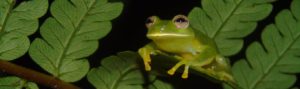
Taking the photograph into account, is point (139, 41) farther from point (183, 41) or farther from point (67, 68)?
point (67, 68)

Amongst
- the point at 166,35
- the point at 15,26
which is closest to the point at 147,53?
the point at 166,35

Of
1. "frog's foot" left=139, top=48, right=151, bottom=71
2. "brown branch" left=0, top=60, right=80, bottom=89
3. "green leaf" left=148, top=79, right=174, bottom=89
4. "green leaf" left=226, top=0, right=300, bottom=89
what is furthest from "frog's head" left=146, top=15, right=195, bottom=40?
"brown branch" left=0, top=60, right=80, bottom=89

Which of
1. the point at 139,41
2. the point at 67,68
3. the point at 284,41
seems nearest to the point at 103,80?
the point at 67,68

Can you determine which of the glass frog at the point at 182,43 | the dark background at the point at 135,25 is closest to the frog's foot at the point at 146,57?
the glass frog at the point at 182,43

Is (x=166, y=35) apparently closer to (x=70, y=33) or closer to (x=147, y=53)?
(x=147, y=53)

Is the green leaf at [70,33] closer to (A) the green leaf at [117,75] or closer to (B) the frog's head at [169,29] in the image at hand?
(A) the green leaf at [117,75]

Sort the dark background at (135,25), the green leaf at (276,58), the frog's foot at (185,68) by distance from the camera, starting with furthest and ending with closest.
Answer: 1. the dark background at (135,25)
2. the green leaf at (276,58)
3. the frog's foot at (185,68)
